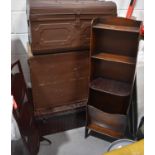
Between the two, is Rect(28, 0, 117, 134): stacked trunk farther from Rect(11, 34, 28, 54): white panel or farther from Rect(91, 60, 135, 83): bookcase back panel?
Rect(11, 34, 28, 54): white panel

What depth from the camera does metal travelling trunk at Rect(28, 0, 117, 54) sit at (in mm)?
1675

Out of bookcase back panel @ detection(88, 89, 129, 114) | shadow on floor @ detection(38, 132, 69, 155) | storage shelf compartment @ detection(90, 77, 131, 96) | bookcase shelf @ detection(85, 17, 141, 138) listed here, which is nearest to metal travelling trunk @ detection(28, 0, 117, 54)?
bookcase shelf @ detection(85, 17, 141, 138)

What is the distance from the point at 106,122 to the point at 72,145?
1.29 ft

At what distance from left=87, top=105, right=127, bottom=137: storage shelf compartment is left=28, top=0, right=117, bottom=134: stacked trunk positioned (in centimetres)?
20

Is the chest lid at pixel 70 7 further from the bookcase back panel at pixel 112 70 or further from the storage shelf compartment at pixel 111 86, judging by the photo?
the storage shelf compartment at pixel 111 86

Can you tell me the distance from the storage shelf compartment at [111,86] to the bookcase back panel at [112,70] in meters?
0.04

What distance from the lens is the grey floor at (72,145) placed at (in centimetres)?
196

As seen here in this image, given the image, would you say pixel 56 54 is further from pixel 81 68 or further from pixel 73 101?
pixel 73 101

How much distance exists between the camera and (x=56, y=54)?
6.12 feet

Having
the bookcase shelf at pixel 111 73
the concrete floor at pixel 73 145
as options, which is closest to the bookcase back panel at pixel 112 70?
the bookcase shelf at pixel 111 73

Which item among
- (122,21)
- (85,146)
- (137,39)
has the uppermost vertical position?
(122,21)
